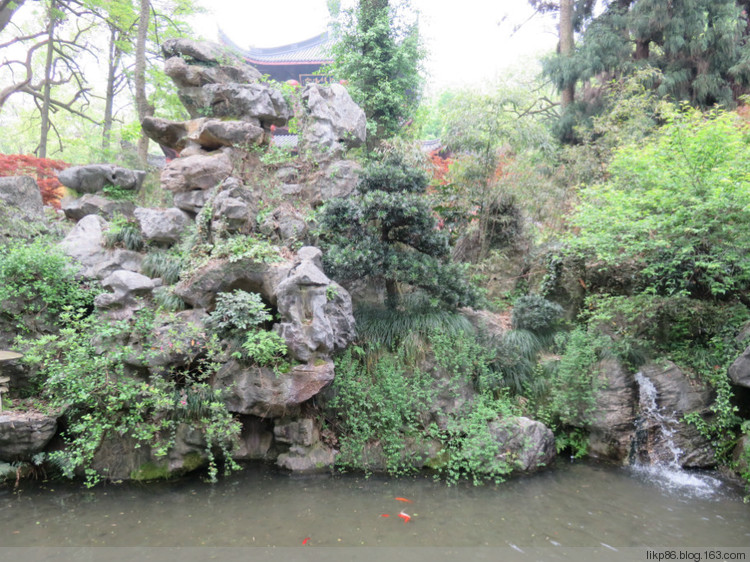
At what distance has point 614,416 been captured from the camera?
19.9 feet

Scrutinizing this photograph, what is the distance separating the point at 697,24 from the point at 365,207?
33.8 feet

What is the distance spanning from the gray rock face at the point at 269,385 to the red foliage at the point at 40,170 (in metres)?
8.16

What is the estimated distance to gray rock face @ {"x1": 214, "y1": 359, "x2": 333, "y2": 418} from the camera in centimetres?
529

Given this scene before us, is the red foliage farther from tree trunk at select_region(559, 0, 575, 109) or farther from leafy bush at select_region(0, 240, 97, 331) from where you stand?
tree trunk at select_region(559, 0, 575, 109)

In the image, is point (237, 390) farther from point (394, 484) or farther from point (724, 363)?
point (724, 363)

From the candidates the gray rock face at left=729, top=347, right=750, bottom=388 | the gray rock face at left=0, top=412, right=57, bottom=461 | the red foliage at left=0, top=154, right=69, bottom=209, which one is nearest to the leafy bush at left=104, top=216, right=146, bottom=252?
the gray rock face at left=0, top=412, right=57, bottom=461

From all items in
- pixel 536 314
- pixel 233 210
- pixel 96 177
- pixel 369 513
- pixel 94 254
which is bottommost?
pixel 369 513

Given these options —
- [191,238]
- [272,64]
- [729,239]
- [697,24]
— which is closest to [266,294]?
[191,238]

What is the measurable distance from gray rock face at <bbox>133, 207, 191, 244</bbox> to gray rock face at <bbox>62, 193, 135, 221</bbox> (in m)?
1.47

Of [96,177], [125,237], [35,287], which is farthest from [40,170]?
[35,287]

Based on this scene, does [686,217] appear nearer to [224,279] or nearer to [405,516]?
[405,516]

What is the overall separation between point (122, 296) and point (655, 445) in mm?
7276

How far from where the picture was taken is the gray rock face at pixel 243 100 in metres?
8.10

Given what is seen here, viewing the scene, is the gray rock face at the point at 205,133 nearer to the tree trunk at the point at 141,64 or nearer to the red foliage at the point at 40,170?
the tree trunk at the point at 141,64
